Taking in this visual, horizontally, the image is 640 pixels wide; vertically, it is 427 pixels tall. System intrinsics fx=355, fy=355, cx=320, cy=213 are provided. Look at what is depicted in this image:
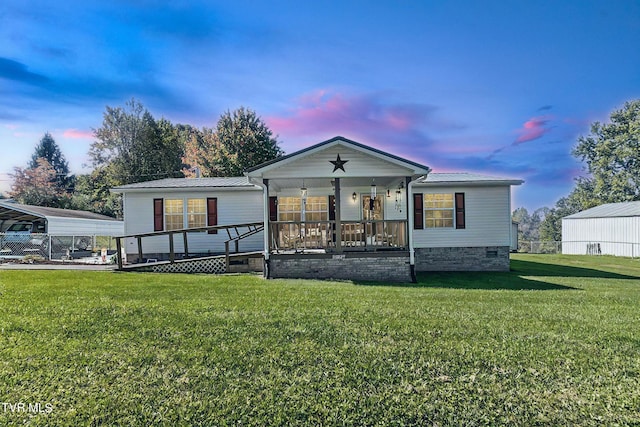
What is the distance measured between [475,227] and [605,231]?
18826 millimetres

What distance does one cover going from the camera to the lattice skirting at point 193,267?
1184 cm

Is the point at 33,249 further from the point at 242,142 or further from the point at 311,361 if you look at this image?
the point at 311,361

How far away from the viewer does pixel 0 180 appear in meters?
38.8

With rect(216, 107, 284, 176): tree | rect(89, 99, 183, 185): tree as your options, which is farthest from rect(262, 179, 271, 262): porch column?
rect(89, 99, 183, 185): tree

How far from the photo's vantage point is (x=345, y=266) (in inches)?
417

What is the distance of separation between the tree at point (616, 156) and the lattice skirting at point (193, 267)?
1685 inches

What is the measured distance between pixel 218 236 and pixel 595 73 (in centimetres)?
2648

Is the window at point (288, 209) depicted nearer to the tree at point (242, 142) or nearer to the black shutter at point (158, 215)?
the black shutter at point (158, 215)

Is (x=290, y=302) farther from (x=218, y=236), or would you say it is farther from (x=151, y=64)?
(x=151, y=64)

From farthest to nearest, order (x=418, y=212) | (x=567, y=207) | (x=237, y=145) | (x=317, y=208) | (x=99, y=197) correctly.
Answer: (x=567, y=207) < (x=99, y=197) < (x=237, y=145) < (x=317, y=208) < (x=418, y=212)

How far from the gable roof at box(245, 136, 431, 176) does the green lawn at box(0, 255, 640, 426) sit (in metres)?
4.64

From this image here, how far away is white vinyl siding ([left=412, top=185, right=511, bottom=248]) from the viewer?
1355 cm

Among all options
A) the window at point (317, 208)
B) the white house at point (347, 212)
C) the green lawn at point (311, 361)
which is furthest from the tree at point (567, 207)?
the green lawn at point (311, 361)

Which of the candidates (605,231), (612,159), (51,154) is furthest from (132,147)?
(612,159)
